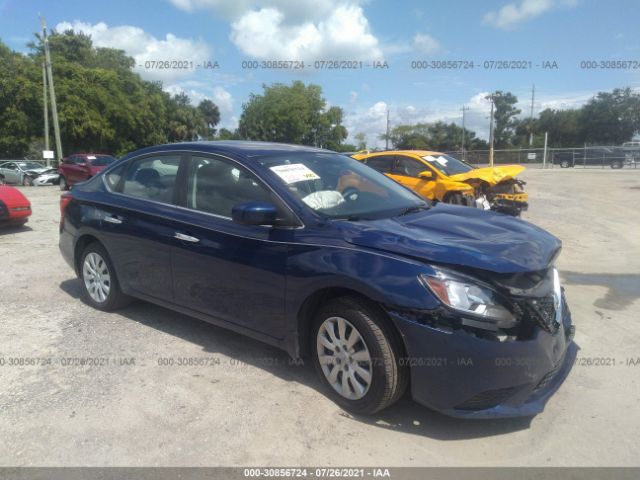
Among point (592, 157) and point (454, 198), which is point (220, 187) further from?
point (592, 157)

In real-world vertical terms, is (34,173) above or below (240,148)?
below

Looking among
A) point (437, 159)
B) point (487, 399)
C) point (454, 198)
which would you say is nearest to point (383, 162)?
point (437, 159)

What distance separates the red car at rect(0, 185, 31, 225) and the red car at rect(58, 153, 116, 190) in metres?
9.98

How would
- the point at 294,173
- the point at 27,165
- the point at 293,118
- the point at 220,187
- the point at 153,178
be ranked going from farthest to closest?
the point at 293,118 < the point at 27,165 < the point at 153,178 < the point at 220,187 < the point at 294,173

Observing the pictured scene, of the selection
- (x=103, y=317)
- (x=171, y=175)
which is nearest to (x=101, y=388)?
(x=103, y=317)

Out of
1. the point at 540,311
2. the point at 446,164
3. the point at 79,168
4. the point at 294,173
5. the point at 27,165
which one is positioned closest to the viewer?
the point at 540,311

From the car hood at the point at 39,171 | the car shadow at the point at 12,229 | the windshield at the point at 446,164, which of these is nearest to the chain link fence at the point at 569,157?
the car hood at the point at 39,171

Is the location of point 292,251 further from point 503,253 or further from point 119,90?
point 119,90

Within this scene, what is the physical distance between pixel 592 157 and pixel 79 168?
3743 cm

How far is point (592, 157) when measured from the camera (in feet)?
133

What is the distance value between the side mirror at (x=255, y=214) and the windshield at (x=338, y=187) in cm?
28

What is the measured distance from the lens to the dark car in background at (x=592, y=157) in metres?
38.5

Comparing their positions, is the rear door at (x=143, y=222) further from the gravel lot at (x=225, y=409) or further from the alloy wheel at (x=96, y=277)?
the gravel lot at (x=225, y=409)

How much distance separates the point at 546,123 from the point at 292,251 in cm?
7829
